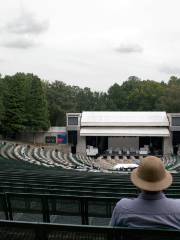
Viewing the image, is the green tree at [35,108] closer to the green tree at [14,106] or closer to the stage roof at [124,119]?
the green tree at [14,106]

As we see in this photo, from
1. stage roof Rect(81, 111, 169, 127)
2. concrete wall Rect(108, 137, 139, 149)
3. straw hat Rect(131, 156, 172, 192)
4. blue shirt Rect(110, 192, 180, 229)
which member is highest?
stage roof Rect(81, 111, 169, 127)

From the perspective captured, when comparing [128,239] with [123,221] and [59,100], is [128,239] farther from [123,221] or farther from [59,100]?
[59,100]

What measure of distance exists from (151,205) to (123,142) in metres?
57.9

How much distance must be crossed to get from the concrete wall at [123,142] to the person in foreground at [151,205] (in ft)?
188

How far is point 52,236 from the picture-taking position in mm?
3355

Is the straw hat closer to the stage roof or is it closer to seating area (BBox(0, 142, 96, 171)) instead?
seating area (BBox(0, 142, 96, 171))

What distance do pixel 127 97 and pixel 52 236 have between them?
3749 inches

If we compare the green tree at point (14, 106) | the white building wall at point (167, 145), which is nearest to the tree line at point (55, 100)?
the green tree at point (14, 106)

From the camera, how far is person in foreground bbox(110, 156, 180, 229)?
11.4 feet

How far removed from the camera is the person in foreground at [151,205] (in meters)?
3.49

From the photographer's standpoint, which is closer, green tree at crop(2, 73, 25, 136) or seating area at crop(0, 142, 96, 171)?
seating area at crop(0, 142, 96, 171)

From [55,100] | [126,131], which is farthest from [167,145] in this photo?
[55,100]

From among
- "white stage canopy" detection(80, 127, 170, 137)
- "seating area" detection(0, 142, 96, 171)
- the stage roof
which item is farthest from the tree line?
"seating area" detection(0, 142, 96, 171)

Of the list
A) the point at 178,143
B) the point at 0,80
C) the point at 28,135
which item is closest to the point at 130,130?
the point at 178,143
